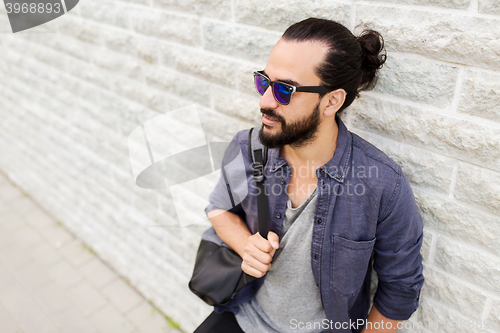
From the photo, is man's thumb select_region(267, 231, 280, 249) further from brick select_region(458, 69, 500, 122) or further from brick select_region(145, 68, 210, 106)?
brick select_region(145, 68, 210, 106)

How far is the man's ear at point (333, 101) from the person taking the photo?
61.1 inches

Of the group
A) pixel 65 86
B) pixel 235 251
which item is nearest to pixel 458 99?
pixel 235 251

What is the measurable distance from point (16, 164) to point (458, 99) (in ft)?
16.7

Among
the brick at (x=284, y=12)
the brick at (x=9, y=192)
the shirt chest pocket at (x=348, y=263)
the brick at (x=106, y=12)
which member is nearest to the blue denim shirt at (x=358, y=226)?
the shirt chest pocket at (x=348, y=263)

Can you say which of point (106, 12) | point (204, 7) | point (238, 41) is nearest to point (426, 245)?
point (238, 41)

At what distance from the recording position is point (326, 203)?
5.29 feet

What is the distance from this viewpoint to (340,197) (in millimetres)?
1600

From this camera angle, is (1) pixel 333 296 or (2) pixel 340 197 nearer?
(2) pixel 340 197

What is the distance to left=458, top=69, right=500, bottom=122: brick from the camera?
1.38m

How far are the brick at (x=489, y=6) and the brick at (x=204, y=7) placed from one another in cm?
117

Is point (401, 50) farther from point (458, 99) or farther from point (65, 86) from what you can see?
point (65, 86)

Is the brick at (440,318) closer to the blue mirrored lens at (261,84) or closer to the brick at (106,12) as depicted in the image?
the blue mirrored lens at (261,84)

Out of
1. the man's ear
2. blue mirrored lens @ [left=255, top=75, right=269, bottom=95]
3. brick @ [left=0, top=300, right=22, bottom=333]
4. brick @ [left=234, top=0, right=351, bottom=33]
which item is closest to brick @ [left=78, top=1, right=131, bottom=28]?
brick @ [left=234, top=0, right=351, bottom=33]

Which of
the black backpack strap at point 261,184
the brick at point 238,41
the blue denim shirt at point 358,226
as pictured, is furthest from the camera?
the brick at point 238,41
